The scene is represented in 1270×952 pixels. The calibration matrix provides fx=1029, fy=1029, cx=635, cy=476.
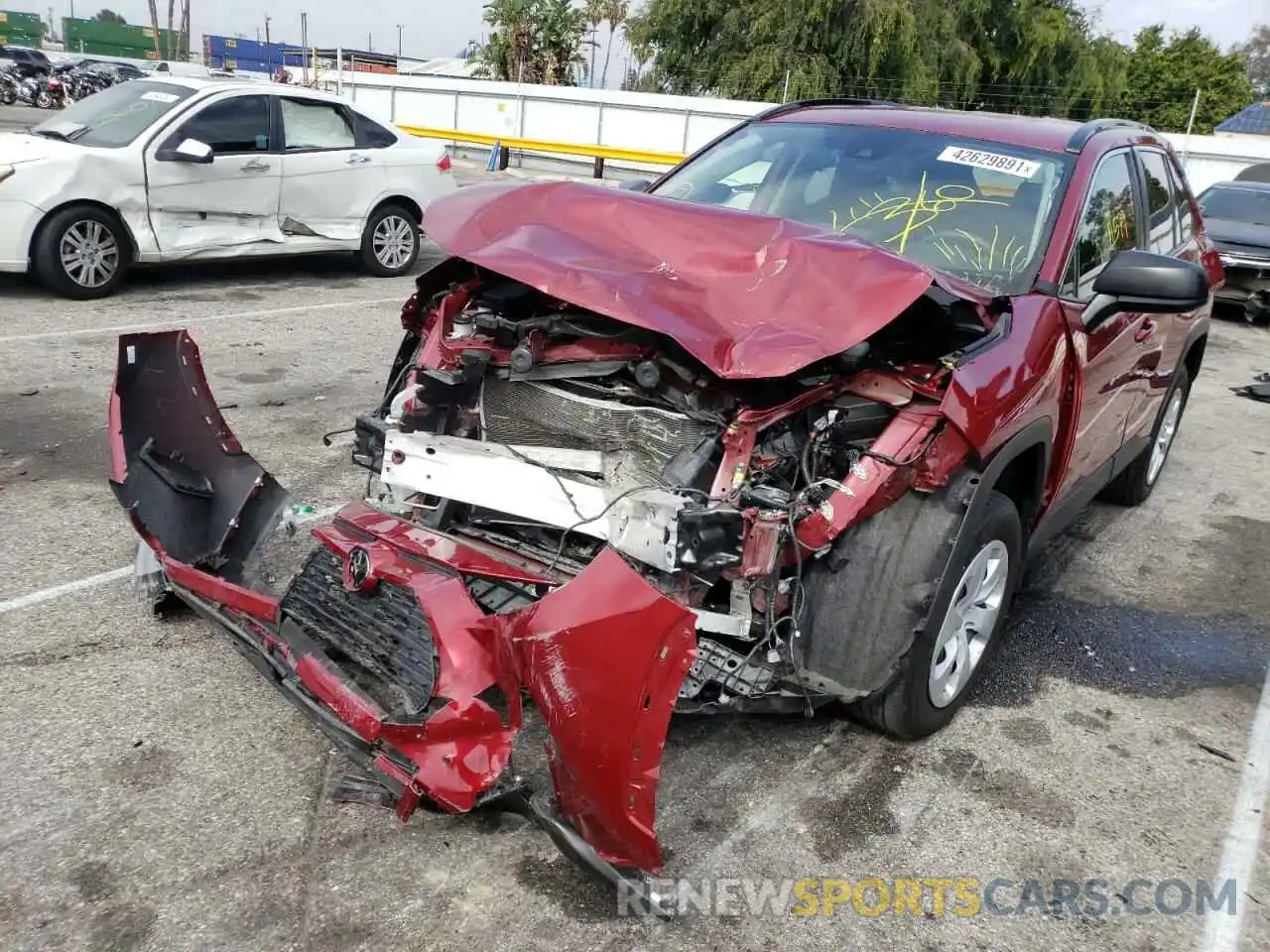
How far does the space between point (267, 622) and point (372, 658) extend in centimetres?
44

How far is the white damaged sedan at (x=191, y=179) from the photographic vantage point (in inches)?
316

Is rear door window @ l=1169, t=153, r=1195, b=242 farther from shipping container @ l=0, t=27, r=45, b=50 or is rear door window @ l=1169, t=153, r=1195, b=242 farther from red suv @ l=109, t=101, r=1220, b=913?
shipping container @ l=0, t=27, r=45, b=50

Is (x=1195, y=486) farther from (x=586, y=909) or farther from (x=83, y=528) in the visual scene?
(x=83, y=528)

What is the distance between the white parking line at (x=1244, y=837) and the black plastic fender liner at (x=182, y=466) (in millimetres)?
3195

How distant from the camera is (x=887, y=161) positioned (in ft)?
13.5

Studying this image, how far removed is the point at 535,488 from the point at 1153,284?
2.13 m

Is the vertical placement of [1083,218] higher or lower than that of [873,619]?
higher

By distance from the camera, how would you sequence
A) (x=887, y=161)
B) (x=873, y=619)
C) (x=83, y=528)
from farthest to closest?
(x=83, y=528) → (x=887, y=161) → (x=873, y=619)

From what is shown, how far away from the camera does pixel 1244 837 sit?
3047mm

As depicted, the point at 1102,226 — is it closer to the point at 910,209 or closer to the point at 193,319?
the point at 910,209

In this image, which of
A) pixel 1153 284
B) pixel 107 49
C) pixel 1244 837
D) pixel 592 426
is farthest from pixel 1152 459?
pixel 107 49

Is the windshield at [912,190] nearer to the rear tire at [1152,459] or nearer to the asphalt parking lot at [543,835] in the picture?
the asphalt parking lot at [543,835]

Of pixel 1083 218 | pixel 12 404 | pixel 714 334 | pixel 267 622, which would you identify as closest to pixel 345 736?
pixel 267 622

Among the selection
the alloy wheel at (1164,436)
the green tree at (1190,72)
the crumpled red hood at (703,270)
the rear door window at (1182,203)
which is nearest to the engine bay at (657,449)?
the crumpled red hood at (703,270)
